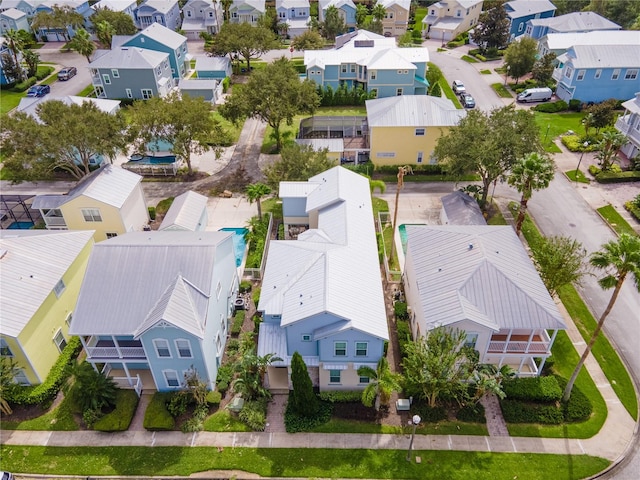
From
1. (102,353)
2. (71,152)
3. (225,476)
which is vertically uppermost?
(71,152)

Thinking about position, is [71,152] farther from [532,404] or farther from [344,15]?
[344,15]

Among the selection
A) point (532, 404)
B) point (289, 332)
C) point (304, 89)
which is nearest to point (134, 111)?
point (304, 89)

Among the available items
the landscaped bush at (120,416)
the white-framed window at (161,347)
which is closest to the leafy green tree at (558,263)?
the white-framed window at (161,347)

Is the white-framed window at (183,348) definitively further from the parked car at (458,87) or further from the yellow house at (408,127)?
the parked car at (458,87)

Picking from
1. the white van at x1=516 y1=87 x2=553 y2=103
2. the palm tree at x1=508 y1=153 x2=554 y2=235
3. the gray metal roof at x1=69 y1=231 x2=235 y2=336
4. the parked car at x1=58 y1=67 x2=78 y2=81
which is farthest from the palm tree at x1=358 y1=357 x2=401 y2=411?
the parked car at x1=58 y1=67 x2=78 y2=81

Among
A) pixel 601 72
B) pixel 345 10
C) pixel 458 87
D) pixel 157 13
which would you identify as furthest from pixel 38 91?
pixel 601 72

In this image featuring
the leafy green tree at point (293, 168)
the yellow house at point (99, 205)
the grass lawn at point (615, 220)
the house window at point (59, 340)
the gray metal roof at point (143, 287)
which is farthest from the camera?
the leafy green tree at point (293, 168)
